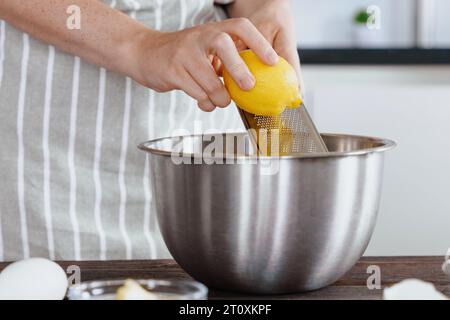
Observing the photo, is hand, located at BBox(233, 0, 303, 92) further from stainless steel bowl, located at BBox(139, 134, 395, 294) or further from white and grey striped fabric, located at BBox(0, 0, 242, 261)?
stainless steel bowl, located at BBox(139, 134, 395, 294)

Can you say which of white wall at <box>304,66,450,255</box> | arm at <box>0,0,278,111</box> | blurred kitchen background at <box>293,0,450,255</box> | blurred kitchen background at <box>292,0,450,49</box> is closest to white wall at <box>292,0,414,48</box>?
blurred kitchen background at <box>292,0,450,49</box>

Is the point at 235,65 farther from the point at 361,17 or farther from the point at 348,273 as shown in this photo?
the point at 361,17

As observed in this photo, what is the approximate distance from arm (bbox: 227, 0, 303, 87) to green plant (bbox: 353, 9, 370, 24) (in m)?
1.35

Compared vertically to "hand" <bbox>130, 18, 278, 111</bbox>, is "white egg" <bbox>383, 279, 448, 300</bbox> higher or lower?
lower

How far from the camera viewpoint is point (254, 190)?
683 mm

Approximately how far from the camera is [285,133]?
0.89 metres

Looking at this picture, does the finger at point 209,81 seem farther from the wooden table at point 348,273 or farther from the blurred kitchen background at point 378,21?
the blurred kitchen background at point 378,21

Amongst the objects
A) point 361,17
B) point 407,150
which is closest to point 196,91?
point 407,150

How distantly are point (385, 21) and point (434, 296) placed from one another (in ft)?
6.75

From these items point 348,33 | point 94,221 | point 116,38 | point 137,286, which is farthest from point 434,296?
point 348,33

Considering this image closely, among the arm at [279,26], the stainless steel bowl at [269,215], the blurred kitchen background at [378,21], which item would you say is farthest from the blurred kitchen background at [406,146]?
the stainless steel bowl at [269,215]

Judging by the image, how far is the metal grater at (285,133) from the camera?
84 centimetres

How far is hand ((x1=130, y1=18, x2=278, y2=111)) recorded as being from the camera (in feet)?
2.66
